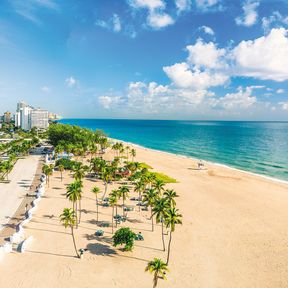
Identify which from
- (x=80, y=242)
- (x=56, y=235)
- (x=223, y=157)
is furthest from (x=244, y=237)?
(x=223, y=157)

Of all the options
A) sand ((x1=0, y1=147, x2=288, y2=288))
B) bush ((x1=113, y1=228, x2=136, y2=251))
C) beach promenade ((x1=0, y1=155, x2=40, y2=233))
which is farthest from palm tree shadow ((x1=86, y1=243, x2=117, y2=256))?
beach promenade ((x1=0, y1=155, x2=40, y2=233))

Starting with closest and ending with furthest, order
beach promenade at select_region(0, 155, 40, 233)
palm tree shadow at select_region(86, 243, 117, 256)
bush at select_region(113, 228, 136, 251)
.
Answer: palm tree shadow at select_region(86, 243, 117, 256) → bush at select_region(113, 228, 136, 251) → beach promenade at select_region(0, 155, 40, 233)

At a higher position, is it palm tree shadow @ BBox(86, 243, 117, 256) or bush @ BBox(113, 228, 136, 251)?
bush @ BBox(113, 228, 136, 251)

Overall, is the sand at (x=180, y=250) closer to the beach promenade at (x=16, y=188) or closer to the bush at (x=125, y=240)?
the bush at (x=125, y=240)

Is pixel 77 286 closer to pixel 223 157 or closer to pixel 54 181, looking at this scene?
pixel 54 181

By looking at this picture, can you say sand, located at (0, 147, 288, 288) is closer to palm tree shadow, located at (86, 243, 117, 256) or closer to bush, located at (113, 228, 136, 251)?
palm tree shadow, located at (86, 243, 117, 256)

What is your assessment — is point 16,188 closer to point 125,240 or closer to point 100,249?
point 100,249

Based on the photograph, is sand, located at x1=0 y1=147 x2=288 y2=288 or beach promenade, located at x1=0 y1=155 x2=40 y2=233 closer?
sand, located at x1=0 y1=147 x2=288 y2=288

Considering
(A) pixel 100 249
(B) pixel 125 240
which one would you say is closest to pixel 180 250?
(B) pixel 125 240
